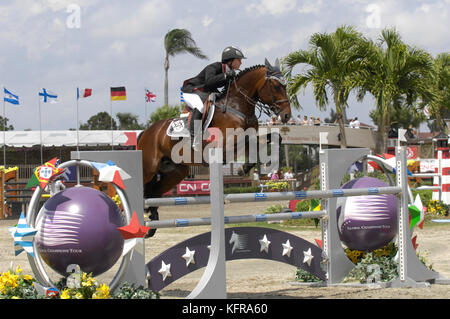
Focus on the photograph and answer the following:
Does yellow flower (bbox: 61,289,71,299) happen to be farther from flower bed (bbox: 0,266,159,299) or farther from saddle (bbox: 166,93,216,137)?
saddle (bbox: 166,93,216,137)

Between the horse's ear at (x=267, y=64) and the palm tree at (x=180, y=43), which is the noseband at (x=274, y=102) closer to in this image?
the horse's ear at (x=267, y=64)

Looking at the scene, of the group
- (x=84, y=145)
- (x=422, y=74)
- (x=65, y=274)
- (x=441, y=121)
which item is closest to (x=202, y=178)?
(x=84, y=145)

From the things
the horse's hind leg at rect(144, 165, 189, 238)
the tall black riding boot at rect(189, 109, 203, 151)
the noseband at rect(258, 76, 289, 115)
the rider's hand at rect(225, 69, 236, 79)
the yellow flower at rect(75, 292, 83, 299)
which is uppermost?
the rider's hand at rect(225, 69, 236, 79)

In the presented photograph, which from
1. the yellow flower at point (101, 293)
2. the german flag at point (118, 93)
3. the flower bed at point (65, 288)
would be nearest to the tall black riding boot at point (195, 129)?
the flower bed at point (65, 288)

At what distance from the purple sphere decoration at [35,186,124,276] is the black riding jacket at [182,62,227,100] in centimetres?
285

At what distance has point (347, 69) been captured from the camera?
57.1ft

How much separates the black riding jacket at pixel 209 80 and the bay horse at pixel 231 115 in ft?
0.53

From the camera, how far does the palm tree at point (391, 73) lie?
56.6 ft

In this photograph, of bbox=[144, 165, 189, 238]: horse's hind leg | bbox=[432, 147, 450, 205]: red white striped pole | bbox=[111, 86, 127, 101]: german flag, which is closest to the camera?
bbox=[144, 165, 189, 238]: horse's hind leg

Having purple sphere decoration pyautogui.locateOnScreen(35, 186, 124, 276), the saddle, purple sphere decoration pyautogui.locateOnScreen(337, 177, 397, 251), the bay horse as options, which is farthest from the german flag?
purple sphere decoration pyautogui.locateOnScreen(35, 186, 124, 276)

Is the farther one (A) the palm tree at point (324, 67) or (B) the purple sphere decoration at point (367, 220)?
(A) the palm tree at point (324, 67)

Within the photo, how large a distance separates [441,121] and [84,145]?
16.6 metres

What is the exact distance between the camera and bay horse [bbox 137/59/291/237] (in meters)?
6.76

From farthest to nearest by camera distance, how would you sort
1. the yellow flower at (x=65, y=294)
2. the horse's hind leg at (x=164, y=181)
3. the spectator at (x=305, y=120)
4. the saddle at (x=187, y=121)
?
the spectator at (x=305, y=120) < the horse's hind leg at (x=164, y=181) < the saddle at (x=187, y=121) < the yellow flower at (x=65, y=294)
